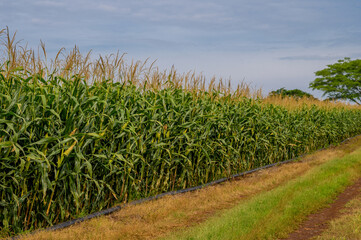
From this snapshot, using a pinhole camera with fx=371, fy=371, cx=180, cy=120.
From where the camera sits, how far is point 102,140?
6.68m

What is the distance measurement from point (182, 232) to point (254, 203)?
79.5 inches

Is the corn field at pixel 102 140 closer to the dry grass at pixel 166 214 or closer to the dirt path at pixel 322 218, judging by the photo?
the dry grass at pixel 166 214

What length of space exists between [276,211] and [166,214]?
78.4 inches

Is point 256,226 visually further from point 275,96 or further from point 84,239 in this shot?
point 275,96

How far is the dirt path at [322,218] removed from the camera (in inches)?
231

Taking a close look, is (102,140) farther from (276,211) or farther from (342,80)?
(342,80)

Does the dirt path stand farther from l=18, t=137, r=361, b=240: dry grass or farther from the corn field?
the corn field

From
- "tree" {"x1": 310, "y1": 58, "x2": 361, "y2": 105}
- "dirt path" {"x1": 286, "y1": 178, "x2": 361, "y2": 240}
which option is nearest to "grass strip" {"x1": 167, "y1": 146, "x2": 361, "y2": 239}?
"dirt path" {"x1": 286, "y1": 178, "x2": 361, "y2": 240}

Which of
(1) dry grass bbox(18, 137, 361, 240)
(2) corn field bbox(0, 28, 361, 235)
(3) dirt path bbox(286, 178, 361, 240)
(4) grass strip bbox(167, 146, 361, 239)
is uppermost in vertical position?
(2) corn field bbox(0, 28, 361, 235)

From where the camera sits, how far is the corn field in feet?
17.7

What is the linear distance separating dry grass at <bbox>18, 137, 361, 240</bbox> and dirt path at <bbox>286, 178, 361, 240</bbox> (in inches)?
63.4

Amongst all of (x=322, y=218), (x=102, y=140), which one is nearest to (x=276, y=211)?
(x=322, y=218)

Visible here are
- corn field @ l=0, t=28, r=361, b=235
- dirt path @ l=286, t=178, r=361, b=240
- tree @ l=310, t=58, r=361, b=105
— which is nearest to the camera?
corn field @ l=0, t=28, r=361, b=235

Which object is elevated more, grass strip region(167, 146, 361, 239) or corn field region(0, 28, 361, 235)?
corn field region(0, 28, 361, 235)
